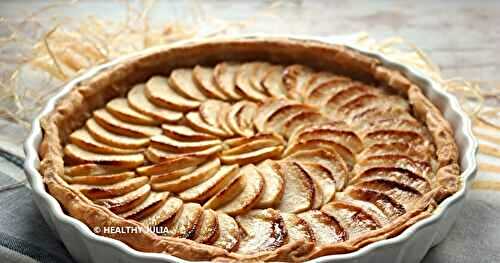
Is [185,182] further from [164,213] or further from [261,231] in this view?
[261,231]

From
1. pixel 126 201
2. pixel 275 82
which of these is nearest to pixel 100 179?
pixel 126 201

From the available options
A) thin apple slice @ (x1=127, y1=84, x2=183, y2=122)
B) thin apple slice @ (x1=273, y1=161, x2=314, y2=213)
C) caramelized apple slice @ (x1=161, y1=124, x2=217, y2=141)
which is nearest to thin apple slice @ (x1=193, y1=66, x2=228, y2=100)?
thin apple slice @ (x1=127, y1=84, x2=183, y2=122)

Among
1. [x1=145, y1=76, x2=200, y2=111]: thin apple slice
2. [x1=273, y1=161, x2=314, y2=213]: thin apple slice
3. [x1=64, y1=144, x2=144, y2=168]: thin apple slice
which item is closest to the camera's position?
[x1=273, y1=161, x2=314, y2=213]: thin apple slice

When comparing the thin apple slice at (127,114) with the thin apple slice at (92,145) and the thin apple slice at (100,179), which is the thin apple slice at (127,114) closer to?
the thin apple slice at (92,145)

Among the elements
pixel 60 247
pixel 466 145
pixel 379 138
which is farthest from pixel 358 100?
pixel 60 247

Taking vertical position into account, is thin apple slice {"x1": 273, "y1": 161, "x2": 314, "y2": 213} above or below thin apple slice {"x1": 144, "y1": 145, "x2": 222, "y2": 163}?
below

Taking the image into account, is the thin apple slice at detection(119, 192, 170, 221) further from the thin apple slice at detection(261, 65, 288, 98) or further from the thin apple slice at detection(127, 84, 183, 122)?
the thin apple slice at detection(261, 65, 288, 98)

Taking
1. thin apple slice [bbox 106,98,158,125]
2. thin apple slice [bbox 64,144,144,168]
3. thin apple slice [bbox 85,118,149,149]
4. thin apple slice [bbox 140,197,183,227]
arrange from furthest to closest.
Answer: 1. thin apple slice [bbox 106,98,158,125]
2. thin apple slice [bbox 85,118,149,149]
3. thin apple slice [bbox 64,144,144,168]
4. thin apple slice [bbox 140,197,183,227]

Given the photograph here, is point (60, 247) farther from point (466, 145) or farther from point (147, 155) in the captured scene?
point (466, 145)
